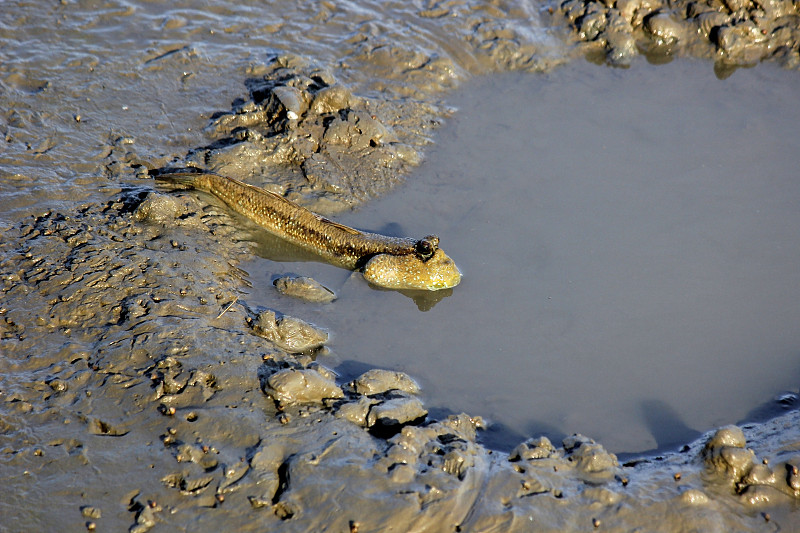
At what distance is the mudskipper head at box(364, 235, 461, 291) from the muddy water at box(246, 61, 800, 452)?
14 cm

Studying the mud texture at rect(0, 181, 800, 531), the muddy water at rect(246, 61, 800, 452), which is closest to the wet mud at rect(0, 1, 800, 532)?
the mud texture at rect(0, 181, 800, 531)

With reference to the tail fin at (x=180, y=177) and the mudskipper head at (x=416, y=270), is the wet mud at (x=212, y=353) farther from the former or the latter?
the mudskipper head at (x=416, y=270)

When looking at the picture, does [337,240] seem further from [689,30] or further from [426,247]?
[689,30]

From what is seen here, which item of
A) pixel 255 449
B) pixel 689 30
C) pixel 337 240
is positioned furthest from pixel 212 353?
pixel 689 30

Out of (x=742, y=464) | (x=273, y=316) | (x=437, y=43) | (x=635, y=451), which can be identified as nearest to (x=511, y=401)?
(x=635, y=451)

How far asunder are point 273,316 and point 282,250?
111 centimetres

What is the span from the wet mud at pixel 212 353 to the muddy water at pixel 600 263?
13.4 inches

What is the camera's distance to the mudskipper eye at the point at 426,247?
5500 millimetres

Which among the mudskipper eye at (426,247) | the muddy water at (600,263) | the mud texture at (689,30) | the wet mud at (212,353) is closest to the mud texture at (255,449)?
the wet mud at (212,353)

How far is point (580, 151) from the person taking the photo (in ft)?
23.1

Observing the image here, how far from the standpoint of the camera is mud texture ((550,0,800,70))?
8.44 metres

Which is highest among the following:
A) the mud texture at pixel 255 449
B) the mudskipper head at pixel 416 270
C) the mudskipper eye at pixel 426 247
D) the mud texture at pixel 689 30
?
the mud texture at pixel 689 30

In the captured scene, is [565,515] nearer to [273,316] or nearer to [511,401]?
[511,401]

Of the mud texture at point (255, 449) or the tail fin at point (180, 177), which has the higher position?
the tail fin at point (180, 177)
